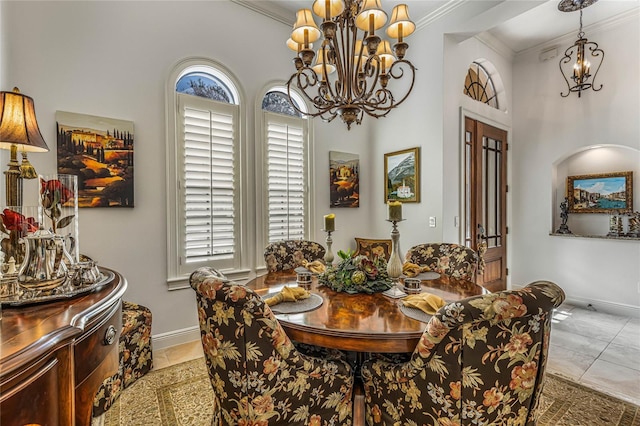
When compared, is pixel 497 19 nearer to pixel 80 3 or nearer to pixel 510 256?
pixel 510 256

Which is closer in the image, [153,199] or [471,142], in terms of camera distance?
[153,199]

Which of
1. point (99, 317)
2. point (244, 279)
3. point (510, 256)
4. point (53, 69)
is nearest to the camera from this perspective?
point (99, 317)

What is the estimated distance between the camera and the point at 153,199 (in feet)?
9.04

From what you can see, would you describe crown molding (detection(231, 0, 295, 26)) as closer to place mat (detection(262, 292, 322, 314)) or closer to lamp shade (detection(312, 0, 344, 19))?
lamp shade (detection(312, 0, 344, 19))

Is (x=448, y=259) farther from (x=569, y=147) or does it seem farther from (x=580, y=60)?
(x=569, y=147)

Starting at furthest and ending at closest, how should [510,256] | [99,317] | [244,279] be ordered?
[510,256]
[244,279]
[99,317]

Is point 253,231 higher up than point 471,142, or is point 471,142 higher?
point 471,142

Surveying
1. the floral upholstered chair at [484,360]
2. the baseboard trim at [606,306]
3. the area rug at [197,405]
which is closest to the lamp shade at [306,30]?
the floral upholstered chair at [484,360]

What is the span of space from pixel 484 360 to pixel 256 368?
0.84 m

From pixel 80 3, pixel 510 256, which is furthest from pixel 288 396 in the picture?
pixel 510 256

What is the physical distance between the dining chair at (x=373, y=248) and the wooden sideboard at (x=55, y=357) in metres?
3.10

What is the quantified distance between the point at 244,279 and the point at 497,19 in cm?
372

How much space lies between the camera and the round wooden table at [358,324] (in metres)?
1.25

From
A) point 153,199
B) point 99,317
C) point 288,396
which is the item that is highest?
point 153,199
